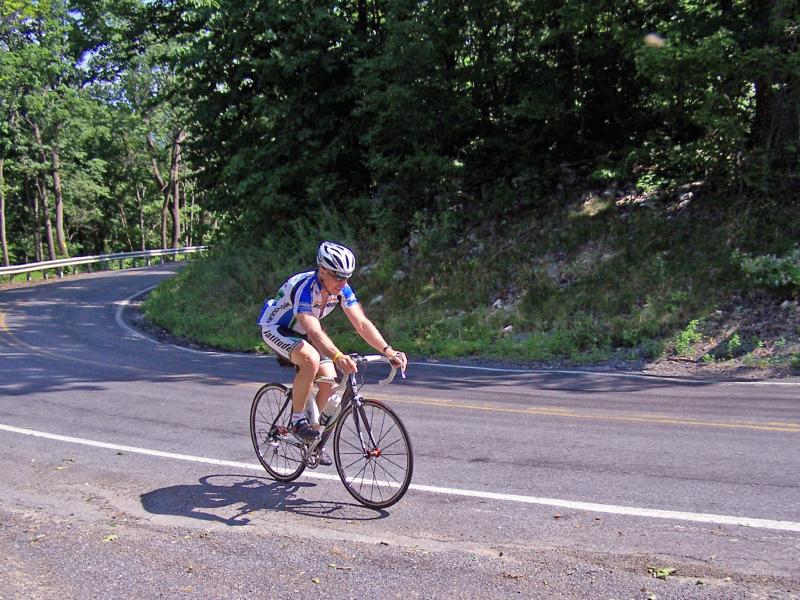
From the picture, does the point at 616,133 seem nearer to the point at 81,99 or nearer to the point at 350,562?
the point at 350,562

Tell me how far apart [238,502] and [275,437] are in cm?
74

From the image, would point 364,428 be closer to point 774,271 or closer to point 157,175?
point 774,271

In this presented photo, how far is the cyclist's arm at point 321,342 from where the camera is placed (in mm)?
5461

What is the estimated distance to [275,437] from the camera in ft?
21.3

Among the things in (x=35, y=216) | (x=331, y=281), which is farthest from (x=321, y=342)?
(x=35, y=216)

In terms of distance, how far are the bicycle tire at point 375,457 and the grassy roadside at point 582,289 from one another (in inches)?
332

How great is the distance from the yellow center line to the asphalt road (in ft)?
0.15

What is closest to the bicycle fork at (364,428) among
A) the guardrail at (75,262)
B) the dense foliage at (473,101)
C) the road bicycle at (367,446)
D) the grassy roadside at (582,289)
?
the road bicycle at (367,446)

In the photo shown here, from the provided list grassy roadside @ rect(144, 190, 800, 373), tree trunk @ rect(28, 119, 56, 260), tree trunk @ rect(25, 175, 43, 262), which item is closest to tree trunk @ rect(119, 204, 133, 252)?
tree trunk @ rect(25, 175, 43, 262)

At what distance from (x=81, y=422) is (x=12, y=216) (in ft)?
175

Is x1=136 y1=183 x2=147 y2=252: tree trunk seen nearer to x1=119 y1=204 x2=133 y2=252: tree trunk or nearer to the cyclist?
x1=119 y1=204 x2=133 y2=252: tree trunk

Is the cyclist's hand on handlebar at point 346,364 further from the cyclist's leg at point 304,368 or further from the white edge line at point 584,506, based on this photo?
the white edge line at point 584,506

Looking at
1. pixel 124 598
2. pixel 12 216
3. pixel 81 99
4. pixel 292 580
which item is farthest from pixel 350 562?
pixel 12 216

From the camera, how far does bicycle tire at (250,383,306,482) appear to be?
6.39m
